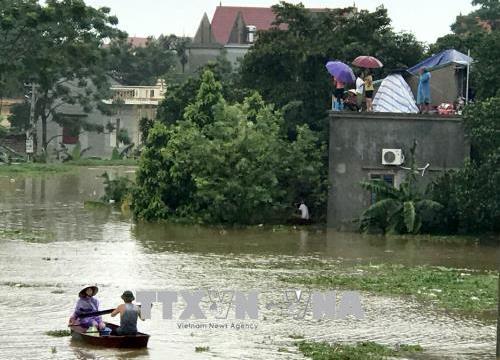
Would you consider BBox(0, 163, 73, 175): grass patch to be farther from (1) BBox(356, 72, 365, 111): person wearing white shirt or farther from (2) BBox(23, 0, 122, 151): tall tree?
(1) BBox(356, 72, 365, 111): person wearing white shirt

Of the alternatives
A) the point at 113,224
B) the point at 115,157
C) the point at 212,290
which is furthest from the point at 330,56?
the point at 115,157

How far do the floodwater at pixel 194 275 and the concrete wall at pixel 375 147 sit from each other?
1.42 m

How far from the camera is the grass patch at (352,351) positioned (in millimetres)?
16594

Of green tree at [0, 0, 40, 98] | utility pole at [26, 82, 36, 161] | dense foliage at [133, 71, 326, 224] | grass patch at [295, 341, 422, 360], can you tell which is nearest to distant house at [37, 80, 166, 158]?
utility pole at [26, 82, 36, 161]

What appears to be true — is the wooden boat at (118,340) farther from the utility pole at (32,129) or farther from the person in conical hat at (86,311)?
the utility pole at (32,129)

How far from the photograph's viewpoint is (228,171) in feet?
108

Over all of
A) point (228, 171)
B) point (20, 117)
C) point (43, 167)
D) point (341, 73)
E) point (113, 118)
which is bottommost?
point (43, 167)

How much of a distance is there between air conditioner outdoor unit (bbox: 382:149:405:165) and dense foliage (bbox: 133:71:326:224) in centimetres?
190

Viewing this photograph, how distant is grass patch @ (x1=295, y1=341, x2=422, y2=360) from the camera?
16594mm

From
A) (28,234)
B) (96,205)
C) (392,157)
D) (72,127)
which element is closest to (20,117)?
(72,127)

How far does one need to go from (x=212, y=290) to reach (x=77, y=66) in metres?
37.8

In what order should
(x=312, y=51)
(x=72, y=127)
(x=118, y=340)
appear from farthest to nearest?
(x=72, y=127) < (x=312, y=51) < (x=118, y=340)

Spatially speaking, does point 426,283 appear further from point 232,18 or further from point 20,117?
point 232,18

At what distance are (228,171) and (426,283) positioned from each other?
34.1ft
